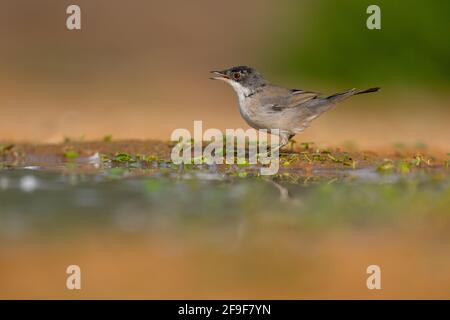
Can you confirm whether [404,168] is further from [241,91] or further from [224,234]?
[224,234]

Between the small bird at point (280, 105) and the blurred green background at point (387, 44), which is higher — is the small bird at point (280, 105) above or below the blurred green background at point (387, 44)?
below

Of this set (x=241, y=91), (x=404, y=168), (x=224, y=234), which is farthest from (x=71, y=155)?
(x=224, y=234)

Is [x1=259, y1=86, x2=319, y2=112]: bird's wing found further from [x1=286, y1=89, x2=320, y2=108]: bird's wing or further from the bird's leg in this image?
the bird's leg

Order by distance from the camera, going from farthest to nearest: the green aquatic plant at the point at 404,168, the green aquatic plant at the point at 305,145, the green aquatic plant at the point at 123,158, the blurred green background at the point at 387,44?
the blurred green background at the point at 387,44, the green aquatic plant at the point at 305,145, the green aquatic plant at the point at 123,158, the green aquatic plant at the point at 404,168

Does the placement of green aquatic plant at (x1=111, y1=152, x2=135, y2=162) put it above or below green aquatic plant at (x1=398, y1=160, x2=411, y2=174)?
above

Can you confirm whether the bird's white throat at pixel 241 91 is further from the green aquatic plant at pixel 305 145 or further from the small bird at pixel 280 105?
the green aquatic plant at pixel 305 145

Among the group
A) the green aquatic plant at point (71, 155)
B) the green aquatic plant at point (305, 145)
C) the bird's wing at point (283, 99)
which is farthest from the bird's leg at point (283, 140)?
the green aquatic plant at point (71, 155)

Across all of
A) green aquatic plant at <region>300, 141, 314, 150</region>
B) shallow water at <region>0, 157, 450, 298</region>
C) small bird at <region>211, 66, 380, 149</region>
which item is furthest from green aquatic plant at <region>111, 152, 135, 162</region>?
green aquatic plant at <region>300, 141, 314, 150</region>
